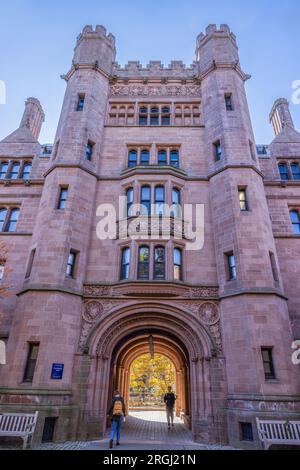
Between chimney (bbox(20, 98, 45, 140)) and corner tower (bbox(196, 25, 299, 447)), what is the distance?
46.8 feet

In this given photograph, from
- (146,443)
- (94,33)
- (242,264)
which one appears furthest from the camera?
(94,33)

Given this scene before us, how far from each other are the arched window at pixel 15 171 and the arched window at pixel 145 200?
9.33 m

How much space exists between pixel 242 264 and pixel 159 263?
4070 millimetres

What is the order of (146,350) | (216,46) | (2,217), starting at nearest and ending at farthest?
(2,217)
(216,46)
(146,350)

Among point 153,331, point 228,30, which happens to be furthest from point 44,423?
point 228,30

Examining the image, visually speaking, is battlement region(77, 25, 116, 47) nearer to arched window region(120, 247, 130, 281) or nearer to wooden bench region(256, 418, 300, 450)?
arched window region(120, 247, 130, 281)

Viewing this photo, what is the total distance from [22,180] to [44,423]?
46.7 feet

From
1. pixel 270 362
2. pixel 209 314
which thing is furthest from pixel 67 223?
pixel 270 362

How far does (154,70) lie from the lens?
2284 cm

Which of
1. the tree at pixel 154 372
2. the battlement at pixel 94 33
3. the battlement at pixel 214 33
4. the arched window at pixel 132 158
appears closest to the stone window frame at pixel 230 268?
the arched window at pixel 132 158

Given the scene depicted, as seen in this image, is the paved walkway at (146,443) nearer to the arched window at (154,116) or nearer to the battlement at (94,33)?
the arched window at (154,116)

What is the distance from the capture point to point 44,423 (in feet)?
35.7

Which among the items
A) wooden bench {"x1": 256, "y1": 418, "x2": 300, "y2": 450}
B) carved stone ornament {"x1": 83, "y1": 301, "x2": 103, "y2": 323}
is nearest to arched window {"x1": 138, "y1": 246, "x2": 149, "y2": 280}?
carved stone ornament {"x1": 83, "y1": 301, "x2": 103, "y2": 323}

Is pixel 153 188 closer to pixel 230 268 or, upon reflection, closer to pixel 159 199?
pixel 159 199
